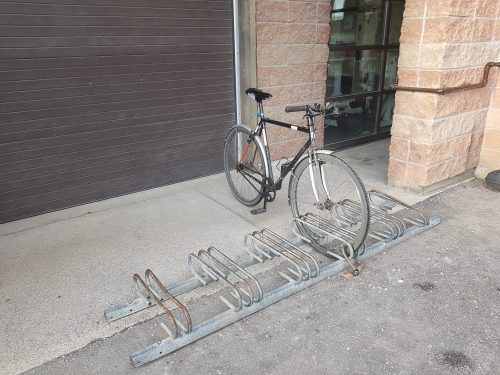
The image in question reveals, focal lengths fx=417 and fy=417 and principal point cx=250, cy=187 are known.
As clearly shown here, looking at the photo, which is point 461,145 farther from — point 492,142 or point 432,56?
point 432,56

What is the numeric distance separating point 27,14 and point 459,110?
419 cm

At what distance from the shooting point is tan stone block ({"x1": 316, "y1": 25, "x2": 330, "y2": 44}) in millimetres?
5164

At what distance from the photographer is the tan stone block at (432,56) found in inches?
152

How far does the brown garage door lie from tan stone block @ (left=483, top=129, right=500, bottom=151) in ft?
9.70

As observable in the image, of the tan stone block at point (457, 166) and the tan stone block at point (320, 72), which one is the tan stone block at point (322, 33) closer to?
the tan stone block at point (320, 72)

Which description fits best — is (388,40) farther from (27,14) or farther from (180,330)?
(180,330)

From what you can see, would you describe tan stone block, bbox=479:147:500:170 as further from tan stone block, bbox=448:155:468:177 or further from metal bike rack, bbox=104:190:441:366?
metal bike rack, bbox=104:190:441:366

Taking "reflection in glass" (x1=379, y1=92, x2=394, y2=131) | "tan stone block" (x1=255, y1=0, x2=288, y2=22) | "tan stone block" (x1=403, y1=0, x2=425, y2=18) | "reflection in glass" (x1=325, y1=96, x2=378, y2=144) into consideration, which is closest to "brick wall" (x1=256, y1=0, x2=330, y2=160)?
"tan stone block" (x1=255, y1=0, x2=288, y2=22)

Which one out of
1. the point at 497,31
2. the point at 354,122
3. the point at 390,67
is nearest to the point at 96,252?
the point at 354,122

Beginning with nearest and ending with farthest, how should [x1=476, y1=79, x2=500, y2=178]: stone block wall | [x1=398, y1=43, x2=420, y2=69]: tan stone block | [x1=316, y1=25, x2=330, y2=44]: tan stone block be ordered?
[x1=398, y1=43, x2=420, y2=69]: tan stone block → [x1=476, y1=79, x2=500, y2=178]: stone block wall → [x1=316, y1=25, x2=330, y2=44]: tan stone block

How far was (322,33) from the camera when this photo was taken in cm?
521

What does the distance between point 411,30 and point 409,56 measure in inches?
9.4

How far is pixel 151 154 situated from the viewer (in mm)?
4562

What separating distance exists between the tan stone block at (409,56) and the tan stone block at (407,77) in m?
0.04
